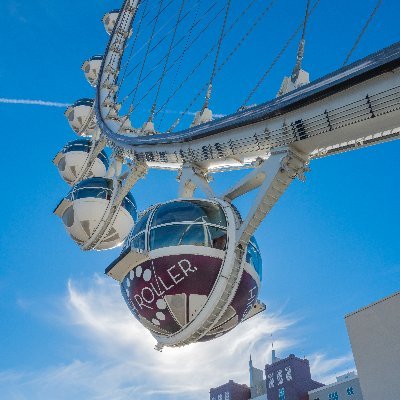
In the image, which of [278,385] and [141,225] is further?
[278,385]

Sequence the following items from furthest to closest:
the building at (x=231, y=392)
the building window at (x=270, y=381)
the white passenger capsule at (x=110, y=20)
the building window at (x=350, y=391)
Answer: the building at (x=231, y=392)
the building window at (x=270, y=381)
the building window at (x=350, y=391)
the white passenger capsule at (x=110, y=20)

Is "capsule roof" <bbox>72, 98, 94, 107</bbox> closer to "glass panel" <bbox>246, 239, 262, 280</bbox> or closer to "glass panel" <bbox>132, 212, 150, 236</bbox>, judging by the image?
"glass panel" <bbox>132, 212, 150, 236</bbox>

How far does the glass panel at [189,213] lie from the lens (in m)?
11.0

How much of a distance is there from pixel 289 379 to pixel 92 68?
41910mm

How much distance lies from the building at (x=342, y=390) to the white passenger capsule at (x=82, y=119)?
1512 inches

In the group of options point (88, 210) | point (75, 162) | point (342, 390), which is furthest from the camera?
point (342, 390)

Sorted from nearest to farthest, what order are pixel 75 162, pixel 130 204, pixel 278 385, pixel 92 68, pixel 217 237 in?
pixel 217 237 → pixel 130 204 → pixel 75 162 → pixel 92 68 → pixel 278 385

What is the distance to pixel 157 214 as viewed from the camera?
11328 mm

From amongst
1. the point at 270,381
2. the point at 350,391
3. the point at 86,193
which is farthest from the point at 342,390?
the point at 86,193

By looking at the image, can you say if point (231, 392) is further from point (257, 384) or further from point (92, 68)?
point (92, 68)

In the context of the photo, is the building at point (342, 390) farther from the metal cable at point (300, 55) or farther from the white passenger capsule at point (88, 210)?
the metal cable at point (300, 55)

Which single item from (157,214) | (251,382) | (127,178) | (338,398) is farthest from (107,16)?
(251,382)

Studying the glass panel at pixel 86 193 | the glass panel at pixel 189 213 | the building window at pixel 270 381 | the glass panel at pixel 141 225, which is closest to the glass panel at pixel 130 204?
the glass panel at pixel 86 193

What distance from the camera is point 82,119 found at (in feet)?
109
